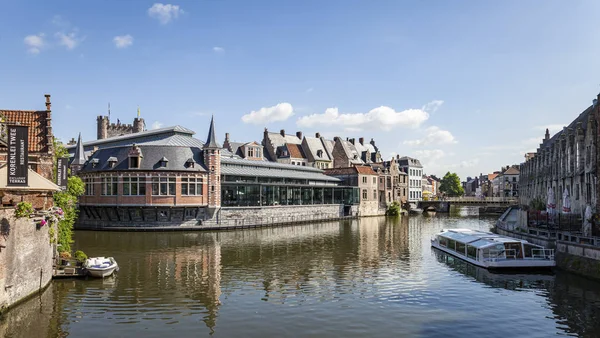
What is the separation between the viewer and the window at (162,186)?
182 ft

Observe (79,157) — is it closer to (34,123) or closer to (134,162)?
(134,162)

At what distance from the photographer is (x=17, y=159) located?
20375 millimetres

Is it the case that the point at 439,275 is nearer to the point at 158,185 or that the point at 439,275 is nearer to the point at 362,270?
the point at 362,270

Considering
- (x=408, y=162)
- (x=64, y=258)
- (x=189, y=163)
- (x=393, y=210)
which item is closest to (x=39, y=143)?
(x=64, y=258)

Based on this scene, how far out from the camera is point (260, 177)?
70438mm

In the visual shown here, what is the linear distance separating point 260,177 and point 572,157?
1675 inches

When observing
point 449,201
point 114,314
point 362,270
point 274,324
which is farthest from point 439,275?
point 449,201

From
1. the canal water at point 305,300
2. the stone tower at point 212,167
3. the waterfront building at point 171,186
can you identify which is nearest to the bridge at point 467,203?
the waterfront building at point 171,186

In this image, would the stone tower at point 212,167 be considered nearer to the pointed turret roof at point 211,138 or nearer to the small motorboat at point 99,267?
the pointed turret roof at point 211,138

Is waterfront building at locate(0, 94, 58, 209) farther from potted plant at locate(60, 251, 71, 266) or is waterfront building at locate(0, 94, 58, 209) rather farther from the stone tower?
the stone tower

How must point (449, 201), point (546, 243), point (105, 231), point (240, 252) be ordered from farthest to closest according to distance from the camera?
point (449, 201) < point (105, 231) < point (240, 252) < point (546, 243)

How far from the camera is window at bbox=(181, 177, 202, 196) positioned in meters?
56.6

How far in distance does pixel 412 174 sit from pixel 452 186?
3612cm

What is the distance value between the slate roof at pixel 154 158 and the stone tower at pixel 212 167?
3.64 ft
